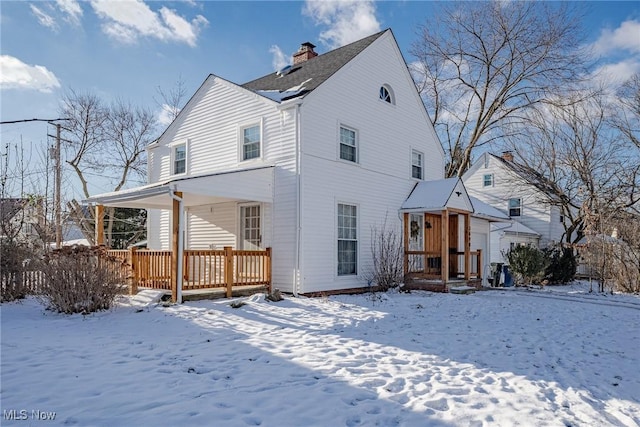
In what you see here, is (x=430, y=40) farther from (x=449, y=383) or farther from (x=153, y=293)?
(x=449, y=383)

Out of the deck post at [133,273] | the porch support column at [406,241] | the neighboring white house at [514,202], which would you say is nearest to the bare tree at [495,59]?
the neighboring white house at [514,202]

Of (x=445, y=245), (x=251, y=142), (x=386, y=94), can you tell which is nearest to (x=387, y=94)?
(x=386, y=94)

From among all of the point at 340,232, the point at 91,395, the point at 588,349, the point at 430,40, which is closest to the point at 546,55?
the point at 430,40

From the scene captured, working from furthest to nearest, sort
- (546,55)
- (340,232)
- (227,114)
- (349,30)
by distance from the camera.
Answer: (546,55), (349,30), (227,114), (340,232)

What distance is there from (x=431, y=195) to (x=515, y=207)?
16079 mm

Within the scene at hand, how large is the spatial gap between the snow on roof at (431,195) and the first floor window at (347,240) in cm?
236

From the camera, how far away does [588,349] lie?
257 inches

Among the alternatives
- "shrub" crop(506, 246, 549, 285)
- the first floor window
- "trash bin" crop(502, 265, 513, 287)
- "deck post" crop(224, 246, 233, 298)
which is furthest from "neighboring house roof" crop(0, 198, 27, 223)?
"shrub" crop(506, 246, 549, 285)

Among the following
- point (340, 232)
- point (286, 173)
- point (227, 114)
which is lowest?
point (340, 232)

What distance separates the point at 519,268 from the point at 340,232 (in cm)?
987

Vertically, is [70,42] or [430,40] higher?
[430,40]

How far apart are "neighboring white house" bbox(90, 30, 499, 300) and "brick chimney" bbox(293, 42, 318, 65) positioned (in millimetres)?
1412

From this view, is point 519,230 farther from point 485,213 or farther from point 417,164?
point 417,164

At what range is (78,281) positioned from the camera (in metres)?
8.23
